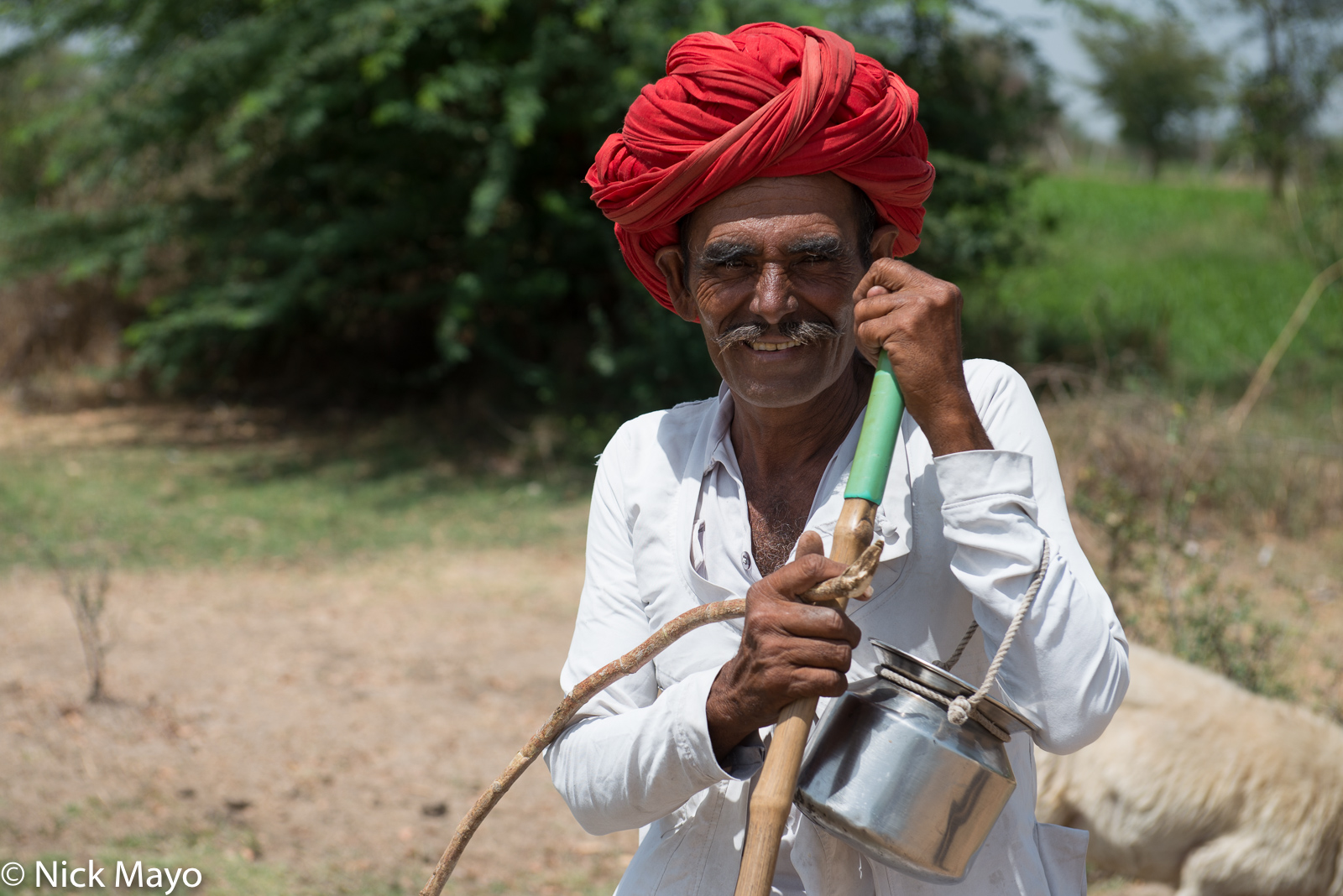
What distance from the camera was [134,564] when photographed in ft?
23.2

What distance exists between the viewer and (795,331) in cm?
178

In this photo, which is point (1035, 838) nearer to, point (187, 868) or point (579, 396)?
point (187, 868)

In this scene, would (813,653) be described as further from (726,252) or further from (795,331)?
(726,252)

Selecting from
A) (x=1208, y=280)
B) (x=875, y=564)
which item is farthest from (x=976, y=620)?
(x=1208, y=280)

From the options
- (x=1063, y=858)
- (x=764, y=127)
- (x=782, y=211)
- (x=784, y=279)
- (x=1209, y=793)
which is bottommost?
(x=1209, y=793)

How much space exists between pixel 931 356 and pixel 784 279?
1.10ft

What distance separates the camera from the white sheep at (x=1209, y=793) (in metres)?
3.30

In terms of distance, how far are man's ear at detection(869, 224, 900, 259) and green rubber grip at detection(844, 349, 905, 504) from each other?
39 cm

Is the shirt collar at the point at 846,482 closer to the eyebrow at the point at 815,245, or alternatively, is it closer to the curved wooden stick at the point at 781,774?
the curved wooden stick at the point at 781,774

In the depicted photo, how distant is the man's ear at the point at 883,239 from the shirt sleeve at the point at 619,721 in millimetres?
563

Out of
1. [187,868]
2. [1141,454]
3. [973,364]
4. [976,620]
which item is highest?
[973,364]

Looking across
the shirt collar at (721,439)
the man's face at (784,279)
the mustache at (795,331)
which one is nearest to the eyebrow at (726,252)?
the man's face at (784,279)

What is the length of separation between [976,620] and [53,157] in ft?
34.6

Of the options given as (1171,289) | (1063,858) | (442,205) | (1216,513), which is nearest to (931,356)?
(1063,858)
